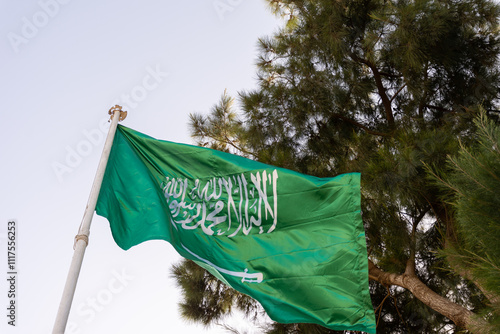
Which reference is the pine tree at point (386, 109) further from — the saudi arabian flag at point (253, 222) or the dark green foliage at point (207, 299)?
the saudi arabian flag at point (253, 222)

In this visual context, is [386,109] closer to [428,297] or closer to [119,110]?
[428,297]

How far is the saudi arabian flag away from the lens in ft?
8.94

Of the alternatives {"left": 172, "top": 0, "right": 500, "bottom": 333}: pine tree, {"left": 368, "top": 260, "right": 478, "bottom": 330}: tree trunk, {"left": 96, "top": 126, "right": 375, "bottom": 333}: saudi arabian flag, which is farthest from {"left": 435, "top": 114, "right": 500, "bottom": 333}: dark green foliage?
{"left": 172, "top": 0, "right": 500, "bottom": 333}: pine tree

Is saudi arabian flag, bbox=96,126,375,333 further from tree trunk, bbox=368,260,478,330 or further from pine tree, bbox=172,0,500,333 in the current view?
pine tree, bbox=172,0,500,333

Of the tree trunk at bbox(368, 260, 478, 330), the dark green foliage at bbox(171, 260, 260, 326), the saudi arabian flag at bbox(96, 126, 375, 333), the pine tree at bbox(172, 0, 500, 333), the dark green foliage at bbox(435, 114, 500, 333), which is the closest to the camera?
the dark green foliage at bbox(435, 114, 500, 333)

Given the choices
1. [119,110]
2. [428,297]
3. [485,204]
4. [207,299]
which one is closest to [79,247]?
[119,110]

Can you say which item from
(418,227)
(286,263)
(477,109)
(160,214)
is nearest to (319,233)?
(286,263)

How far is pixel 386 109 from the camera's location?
196 inches

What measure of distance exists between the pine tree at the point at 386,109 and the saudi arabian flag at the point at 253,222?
34.4 inches

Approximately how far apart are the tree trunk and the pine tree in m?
0.02

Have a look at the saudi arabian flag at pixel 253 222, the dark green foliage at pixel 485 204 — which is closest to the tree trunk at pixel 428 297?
the dark green foliage at pixel 485 204

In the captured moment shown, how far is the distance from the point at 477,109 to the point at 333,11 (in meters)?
1.84

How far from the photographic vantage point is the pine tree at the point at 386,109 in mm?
4020

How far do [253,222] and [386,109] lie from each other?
2587mm
